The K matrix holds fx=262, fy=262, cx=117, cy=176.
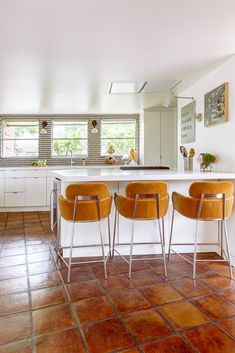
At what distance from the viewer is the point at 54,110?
568 centimetres

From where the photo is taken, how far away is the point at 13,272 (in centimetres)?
260

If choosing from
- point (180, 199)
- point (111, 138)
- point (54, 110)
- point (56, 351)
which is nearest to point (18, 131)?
point (54, 110)

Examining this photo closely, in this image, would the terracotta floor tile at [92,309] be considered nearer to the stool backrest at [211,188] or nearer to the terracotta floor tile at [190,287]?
the terracotta floor tile at [190,287]

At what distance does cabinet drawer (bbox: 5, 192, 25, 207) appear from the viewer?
5.51 metres

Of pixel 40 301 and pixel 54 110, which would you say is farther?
pixel 54 110

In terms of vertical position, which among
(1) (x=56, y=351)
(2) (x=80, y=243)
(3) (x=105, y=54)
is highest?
(3) (x=105, y=54)

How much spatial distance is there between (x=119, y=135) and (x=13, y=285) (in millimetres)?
4642

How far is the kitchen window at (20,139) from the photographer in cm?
615

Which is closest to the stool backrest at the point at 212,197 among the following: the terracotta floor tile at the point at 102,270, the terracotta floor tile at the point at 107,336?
the terracotta floor tile at the point at 102,270

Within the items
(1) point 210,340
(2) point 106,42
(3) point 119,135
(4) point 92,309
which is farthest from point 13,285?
(3) point 119,135

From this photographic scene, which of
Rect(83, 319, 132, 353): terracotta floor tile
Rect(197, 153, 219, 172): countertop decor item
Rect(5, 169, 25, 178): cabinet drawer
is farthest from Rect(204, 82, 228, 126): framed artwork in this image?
Rect(5, 169, 25, 178): cabinet drawer

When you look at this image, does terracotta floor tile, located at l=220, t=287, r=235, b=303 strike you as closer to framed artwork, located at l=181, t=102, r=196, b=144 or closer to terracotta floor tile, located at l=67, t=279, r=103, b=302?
terracotta floor tile, located at l=67, t=279, r=103, b=302

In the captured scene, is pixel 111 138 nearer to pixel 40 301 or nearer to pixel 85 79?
pixel 85 79

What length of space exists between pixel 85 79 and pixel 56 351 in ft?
10.1
